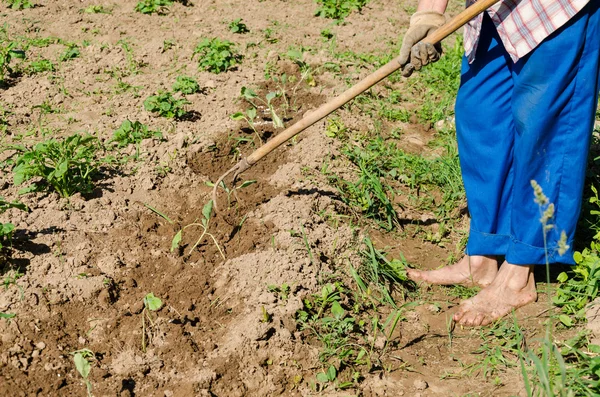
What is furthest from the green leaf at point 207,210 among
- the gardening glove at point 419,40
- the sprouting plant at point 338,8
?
the sprouting plant at point 338,8

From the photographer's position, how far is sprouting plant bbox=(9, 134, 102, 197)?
363cm

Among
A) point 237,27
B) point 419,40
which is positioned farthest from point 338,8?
point 419,40

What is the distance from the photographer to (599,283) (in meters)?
3.35

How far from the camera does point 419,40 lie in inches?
128

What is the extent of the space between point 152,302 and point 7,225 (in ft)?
2.37

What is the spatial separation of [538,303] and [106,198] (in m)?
2.28

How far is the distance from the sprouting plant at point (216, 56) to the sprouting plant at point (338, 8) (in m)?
1.19

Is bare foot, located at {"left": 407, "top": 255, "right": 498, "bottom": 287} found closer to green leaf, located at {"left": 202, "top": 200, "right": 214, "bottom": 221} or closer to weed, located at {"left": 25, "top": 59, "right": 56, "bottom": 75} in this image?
green leaf, located at {"left": 202, "top": 200, "right": 214, "bottom": 221}

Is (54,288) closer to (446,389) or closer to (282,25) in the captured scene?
(446,389)

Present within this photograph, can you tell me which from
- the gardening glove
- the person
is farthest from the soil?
the gardening glove

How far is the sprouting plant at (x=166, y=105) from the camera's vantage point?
4474 mm

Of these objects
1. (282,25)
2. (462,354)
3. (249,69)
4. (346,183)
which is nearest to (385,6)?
(282,25)

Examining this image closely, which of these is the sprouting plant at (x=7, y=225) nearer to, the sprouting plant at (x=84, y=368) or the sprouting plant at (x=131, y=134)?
the sprouting plant at (x=84, y=368)

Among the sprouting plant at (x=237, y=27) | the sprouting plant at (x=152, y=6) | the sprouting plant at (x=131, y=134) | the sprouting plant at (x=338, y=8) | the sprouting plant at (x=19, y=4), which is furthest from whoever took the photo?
the sprouting plant at (x=338, y=8)
